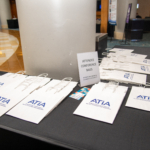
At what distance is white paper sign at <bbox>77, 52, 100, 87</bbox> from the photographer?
1283 mm

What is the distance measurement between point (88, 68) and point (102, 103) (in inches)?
15.4

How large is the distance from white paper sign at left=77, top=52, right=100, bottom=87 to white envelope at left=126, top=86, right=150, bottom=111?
1.10ft

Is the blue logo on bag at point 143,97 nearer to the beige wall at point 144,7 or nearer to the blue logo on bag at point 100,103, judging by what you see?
the blue logo on bag at point 100,103

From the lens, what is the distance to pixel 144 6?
37.0 feet

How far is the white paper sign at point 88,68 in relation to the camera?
128 cm

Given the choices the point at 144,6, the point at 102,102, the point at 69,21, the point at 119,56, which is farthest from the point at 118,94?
the point at 144,6

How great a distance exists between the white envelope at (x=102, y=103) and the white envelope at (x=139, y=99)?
56 mm

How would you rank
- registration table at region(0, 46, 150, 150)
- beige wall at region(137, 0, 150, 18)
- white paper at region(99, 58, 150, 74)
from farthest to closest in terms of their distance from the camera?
beige wall at region(137, 0, 150, 18) → white paper at region(99, 58, 150, 74) → registration table at region(0, 46, 150, 150)

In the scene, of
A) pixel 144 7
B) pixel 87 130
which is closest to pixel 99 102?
pixel 87 130

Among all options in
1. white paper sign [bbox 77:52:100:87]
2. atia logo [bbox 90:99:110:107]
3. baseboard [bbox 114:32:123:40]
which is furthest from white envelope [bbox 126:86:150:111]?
baseboard [bbox 114:32:123:40]

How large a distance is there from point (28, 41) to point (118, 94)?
3.15 feet

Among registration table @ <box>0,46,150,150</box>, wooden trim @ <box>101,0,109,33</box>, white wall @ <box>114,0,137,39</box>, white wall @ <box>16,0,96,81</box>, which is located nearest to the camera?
registration table @ <box>0,46,150,150</box>

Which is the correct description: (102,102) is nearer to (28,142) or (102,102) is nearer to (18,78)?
(28,142)

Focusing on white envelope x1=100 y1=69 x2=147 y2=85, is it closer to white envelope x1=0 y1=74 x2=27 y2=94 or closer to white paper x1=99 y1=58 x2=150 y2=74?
white paper x1=99 y1=58 x2=150 y2=74
